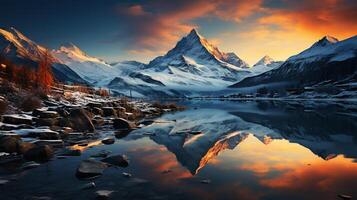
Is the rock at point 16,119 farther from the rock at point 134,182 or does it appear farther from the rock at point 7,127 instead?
the rock at point 134,182

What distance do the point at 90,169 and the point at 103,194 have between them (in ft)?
15.3

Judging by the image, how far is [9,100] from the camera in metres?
52.1

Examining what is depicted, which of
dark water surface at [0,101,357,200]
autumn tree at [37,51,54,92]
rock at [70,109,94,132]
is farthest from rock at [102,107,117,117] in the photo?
dark water surface at [0,101,357,200]

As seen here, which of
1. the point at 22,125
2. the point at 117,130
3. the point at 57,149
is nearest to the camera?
the point at 57,149

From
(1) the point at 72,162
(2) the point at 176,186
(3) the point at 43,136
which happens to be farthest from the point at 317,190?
(3) the point at 43,136

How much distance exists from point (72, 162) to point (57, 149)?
5.92 meters

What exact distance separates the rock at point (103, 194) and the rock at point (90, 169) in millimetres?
3437

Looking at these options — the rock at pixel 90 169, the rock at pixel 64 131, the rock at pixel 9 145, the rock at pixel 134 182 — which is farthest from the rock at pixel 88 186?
the rock at pixel 64 131

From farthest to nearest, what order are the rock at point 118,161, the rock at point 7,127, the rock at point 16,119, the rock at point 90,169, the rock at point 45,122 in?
1. the rock at point 45,122
2. the rock at point 16,119
3. the rock at point 7,127
4. the rock at point 118,161
5. the rock at point 90,169

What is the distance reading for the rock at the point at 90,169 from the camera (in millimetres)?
19734

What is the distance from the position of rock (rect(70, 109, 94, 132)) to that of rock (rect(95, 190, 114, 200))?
27.3 meters

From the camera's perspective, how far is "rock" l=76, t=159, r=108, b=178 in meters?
19.7

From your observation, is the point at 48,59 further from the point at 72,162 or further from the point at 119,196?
the point at 119,196

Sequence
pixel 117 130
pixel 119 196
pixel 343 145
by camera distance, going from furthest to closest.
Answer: pixel 117 130 → pixel 343 145 → pixel 119 196
